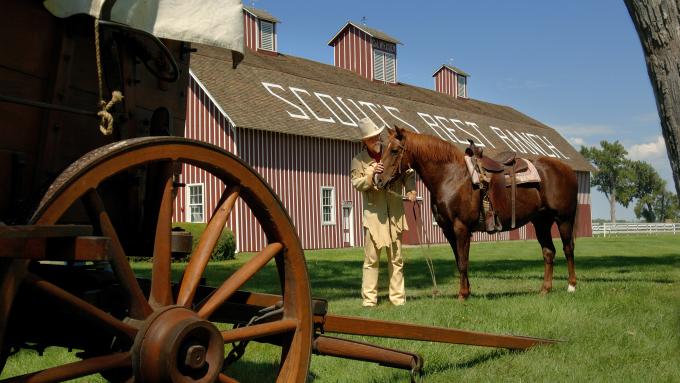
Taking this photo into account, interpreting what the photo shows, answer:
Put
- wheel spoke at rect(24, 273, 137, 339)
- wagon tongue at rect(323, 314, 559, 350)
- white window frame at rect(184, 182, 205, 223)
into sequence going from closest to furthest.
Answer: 1. wheel spoke at rect(24, 273, 137, 339)
2. wagon tongue at rect(323, 314, 559, 350)
3. white window frame at rect(184, 182, 205, 223)

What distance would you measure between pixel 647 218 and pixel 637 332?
103644 millimetres

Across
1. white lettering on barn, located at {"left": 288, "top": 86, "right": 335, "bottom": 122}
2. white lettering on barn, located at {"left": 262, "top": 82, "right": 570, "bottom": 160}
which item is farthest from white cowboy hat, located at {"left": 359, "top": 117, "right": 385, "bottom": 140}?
white lettering on barn, located at {"left": 288, "top": 86, "right": 335, "bottom": 122}

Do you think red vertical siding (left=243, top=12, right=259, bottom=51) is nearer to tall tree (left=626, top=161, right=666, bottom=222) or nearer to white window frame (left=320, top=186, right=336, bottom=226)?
white window frame (left=320, top=186, right=336, bottom=226)

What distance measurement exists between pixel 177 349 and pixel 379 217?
579 centimetres

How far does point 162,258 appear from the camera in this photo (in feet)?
8.84

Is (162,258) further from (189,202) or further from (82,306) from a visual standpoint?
(189,202)

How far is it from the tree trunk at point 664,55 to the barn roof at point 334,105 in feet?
48.0

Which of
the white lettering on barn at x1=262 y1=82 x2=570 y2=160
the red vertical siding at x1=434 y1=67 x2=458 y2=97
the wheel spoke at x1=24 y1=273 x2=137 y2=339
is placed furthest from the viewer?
the red vertical siding at x1=434 y1=67 x2=458 y2=97

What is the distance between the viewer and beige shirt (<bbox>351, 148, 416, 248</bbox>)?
8.20m

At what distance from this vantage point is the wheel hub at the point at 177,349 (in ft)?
8.21

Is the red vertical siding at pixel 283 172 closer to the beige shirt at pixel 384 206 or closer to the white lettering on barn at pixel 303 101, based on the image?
the white lettering on barn at pixel 303 101

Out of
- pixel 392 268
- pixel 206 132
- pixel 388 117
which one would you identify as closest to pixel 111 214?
pixel 392 268

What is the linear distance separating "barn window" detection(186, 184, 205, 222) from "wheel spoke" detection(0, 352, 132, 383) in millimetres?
22816

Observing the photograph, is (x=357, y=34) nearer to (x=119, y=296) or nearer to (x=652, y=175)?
(x=119, y=296)
